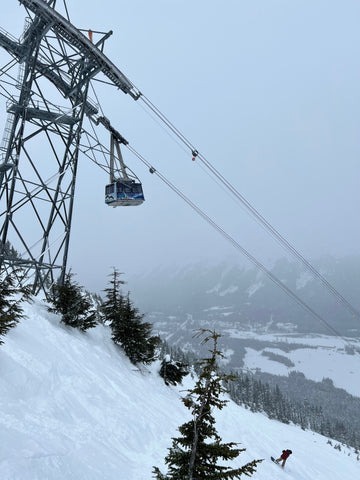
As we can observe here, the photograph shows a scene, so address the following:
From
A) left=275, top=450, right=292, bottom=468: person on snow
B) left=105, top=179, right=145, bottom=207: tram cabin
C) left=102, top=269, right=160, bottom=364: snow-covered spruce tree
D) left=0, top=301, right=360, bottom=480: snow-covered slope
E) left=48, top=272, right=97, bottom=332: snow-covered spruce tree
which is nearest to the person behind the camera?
left=0, top=301, right=360, bottom=480: snow-covered slope

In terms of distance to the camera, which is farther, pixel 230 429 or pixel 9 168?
pixel 9 168

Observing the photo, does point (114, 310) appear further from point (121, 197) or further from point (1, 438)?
point (1, 438)

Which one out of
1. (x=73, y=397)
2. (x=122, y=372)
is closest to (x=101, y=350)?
(x=122, y=372)

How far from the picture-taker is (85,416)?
325 inches

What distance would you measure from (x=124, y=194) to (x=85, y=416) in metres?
14.8

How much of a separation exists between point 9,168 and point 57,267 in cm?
609

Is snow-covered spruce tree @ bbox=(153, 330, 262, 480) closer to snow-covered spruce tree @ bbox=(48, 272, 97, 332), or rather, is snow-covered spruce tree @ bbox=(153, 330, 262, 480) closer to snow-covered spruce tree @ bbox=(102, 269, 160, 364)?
snow-covered spruce tree @ bbox=(48, 272, 97, 332)

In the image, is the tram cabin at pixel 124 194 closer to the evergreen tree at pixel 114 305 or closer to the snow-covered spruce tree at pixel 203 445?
the evergreen tree at pixel 114 305

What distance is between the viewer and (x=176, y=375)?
58.8 ft

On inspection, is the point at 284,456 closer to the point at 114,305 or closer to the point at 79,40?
the point at 114,305

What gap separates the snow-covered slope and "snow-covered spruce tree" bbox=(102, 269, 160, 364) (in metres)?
0.89

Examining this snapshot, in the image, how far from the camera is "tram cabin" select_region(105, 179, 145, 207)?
20.8 m

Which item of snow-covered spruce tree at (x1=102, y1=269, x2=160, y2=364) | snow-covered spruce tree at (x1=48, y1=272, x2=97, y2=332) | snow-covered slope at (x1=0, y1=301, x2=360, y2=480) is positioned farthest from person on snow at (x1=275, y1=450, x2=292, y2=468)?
snow-covered spruce tree at (x1=48, y1=272, x2=97, y2=332)

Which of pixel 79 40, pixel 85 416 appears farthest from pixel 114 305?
pixel 79 40
